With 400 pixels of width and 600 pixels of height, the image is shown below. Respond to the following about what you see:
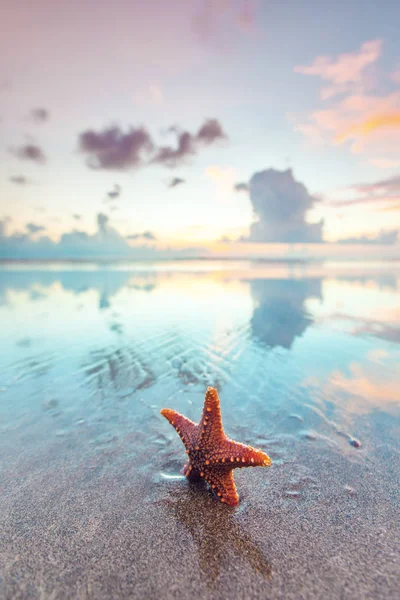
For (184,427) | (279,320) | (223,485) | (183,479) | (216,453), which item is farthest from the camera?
(279,320)

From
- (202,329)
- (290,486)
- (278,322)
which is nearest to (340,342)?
(278,322)

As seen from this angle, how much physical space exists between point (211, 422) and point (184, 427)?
49 centimetres

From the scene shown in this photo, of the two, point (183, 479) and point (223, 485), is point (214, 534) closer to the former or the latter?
point (223, 485)

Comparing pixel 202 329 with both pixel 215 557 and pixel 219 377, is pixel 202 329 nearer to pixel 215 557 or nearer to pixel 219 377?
pixel 219 377

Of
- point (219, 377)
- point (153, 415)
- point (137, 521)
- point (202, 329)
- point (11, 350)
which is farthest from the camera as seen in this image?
point (202, 329)

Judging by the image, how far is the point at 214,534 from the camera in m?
2.98

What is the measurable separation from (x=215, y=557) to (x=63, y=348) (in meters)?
7.95

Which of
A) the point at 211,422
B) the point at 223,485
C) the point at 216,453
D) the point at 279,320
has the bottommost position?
the point at 279,320

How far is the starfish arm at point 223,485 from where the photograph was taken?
3289 mm

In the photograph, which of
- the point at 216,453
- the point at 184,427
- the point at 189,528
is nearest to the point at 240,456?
the point at 216,453

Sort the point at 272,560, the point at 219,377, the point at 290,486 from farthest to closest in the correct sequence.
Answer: the point at 219,377, the point at 290,486, the point at 272,560

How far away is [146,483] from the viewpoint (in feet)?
12.4

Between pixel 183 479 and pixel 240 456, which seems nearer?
pixel 240 456

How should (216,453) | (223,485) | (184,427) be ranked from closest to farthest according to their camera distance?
1. (216,453)
2. (223,485)
3. (184,427)
